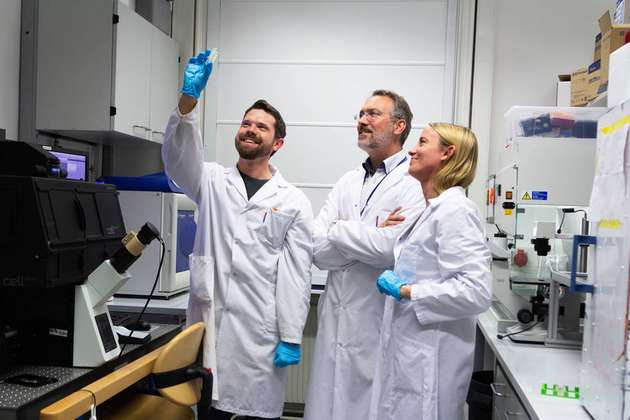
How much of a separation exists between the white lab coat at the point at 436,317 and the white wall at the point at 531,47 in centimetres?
200

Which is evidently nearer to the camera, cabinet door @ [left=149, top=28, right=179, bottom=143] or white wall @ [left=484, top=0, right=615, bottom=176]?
cabinet door @ [left=149, top=28, right=179, bottom=143]

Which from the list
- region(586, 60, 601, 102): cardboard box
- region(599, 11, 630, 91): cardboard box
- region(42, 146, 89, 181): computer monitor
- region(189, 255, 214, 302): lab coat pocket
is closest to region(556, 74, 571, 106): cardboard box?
region(586, 60, 601, 102): cardboard box

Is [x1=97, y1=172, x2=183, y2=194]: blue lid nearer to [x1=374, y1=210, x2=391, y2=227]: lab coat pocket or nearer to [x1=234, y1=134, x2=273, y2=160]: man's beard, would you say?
[x1=234, y1=134, x2=273, y2=160]: man's beard

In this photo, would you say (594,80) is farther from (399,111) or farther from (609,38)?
(399,111)

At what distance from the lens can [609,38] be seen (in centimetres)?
240

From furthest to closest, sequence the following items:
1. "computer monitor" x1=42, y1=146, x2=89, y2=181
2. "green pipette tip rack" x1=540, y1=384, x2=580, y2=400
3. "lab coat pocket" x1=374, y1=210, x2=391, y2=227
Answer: "computer monitor" x1=42, y1=146, x2=89, y2=181, "lab coat pocket" x1=374, y1=210, x2=391, y2=227, "green pipette tip rack" x1=540, y1=384, x2=580, y2=400

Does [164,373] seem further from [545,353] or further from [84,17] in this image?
[84,17]

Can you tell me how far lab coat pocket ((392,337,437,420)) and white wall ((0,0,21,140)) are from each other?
2.18 meters

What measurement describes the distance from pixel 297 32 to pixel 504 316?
2317 millimetres

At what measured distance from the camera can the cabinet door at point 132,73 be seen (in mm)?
2885

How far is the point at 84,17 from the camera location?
286 centimetres

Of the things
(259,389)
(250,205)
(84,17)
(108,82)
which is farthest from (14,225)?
(84,17)

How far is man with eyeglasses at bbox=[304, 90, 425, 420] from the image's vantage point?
199 centimetres

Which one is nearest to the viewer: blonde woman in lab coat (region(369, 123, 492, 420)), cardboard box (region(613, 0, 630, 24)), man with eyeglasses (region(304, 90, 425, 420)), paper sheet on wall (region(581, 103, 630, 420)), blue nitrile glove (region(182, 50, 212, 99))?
paper sheet on wall (region(581, 103, 630, 420))
